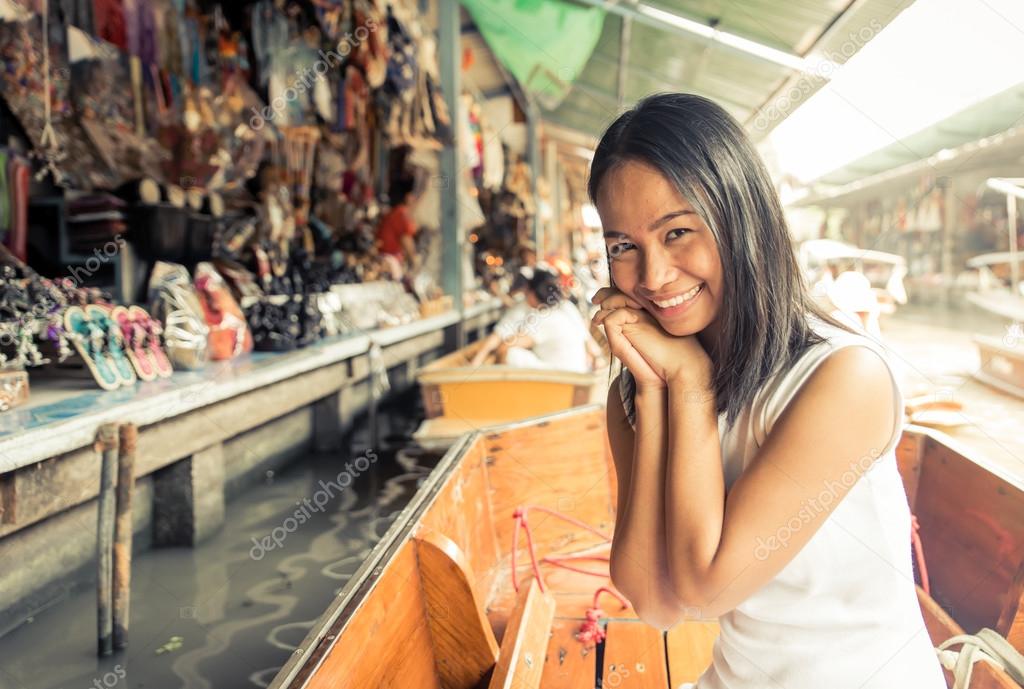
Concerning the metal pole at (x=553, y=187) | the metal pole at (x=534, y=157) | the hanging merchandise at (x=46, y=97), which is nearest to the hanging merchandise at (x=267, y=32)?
the hanging merchandise at (x=46, y=97)

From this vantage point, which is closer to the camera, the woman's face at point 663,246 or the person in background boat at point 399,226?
the woman's face at point 663,246

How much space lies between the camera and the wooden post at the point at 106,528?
271cm

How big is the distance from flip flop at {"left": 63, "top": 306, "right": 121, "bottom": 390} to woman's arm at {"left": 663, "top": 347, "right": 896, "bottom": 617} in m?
3.07

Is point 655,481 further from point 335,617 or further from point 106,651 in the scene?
point 106,651

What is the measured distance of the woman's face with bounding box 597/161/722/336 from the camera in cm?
113

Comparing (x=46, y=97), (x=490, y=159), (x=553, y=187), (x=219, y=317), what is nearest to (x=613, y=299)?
(x=219, y=317)

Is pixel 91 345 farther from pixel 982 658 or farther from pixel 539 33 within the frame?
pixel 539 33

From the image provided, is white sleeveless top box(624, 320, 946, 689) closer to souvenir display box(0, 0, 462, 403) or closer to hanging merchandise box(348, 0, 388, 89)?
souvenir display box(0, 0, 462, 403)

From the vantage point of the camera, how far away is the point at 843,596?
1.08 meters

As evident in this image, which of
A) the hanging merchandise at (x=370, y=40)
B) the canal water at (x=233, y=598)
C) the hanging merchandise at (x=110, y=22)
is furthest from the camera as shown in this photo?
the hanging merchandise at (x=370, y=40)

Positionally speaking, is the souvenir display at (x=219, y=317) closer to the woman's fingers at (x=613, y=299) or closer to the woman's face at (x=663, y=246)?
the woman's fingers at (x=613, y=299)

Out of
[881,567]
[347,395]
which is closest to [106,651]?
[881,567]

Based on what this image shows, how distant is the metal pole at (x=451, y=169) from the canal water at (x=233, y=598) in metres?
3.96

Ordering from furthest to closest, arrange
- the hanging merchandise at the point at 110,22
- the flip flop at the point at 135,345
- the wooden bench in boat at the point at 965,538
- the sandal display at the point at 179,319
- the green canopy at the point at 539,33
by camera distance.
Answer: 1. the green canopy at the point at 539,33
2. the hanging merchandise at the point at 110,22
3. the sandal display at the point at 179,319
4. the flip flop at the point at 135,345
5. the wooden bench in boat at the point at 965,538
